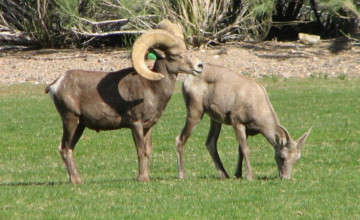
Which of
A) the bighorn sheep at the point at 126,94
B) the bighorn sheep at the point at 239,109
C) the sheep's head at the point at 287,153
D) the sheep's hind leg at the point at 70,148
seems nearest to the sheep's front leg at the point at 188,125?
the bighorn sheep at the point at 239,109

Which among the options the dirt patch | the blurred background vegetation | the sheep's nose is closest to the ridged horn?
the sheep's nose

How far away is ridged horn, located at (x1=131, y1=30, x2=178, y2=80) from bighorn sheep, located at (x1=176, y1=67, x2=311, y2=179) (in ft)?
4.19

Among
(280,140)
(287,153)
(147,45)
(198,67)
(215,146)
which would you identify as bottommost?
(215,146)

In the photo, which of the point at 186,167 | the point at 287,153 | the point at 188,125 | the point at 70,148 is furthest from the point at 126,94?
the point at 186,167

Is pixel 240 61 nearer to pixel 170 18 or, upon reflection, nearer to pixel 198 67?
pixel 170 18

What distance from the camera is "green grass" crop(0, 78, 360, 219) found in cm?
1077

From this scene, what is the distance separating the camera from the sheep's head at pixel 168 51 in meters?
12.3

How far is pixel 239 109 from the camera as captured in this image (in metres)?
13.5

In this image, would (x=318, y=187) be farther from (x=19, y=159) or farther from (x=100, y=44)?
(x=100, y=44)

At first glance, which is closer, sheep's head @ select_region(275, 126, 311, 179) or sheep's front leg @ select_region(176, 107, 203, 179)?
sheep's head @ select_region(275, 126, 311, 179)

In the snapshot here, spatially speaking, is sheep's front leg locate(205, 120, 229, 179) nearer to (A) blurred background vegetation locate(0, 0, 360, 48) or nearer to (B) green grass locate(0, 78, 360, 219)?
(B) green grass locate(0, 78, 360, 219)

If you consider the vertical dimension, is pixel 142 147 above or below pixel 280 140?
above

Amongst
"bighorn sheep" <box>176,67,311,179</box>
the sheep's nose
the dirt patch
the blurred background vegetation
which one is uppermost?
the sheep's nose

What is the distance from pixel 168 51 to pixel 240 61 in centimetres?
1637
